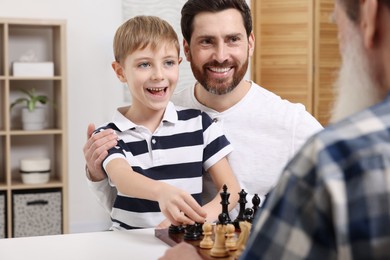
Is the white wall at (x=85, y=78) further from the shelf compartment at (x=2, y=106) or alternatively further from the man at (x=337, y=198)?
the man at (x=337, y=198)

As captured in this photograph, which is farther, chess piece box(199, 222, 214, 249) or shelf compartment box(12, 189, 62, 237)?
shelf compartment box(12, 189, 62, 237)

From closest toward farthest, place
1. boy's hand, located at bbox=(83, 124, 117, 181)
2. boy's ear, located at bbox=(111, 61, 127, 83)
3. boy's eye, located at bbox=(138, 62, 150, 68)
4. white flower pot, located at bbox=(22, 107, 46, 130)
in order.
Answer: boy's hand, located at bbox=(83, 124, 117, 181) → boy's eye, located at bbox=(138, 62, 150, 68) → boy's ear, located at bbox=(111, 61, 127, 83) → white flower pot, located at bbox=(22, 107, 46, 130)

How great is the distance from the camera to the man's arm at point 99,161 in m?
1.94

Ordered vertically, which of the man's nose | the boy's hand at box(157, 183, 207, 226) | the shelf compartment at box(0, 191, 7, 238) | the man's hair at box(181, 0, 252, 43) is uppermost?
the man's hair at box(181, 0, 252, 43)

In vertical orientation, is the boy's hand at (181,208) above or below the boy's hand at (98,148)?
below

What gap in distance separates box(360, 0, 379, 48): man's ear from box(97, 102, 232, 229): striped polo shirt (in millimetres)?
1296

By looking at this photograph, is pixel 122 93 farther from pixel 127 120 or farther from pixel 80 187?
pixel 127 120

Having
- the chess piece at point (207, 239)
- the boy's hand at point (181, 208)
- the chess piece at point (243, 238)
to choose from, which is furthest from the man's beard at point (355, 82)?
the boy's hand at point (181, 208)

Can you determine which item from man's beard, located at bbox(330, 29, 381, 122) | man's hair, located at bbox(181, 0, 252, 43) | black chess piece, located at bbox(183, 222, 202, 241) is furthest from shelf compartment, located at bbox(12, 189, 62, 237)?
man's beard, located at bbox(330, 29, 381, 122)

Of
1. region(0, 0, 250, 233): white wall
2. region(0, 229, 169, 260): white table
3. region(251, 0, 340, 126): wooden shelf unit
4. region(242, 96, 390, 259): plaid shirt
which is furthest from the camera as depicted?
region(251, 0, 340, 126): wooden shelf unit

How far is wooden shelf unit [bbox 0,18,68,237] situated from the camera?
474cm

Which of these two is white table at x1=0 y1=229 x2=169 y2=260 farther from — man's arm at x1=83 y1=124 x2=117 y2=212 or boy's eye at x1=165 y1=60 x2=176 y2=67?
boy's eye at x1=165 y1=60 x2=176 y2=67

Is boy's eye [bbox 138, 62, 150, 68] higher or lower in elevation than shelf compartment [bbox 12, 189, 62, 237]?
higher

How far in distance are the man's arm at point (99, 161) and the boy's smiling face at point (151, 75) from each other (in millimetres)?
163
